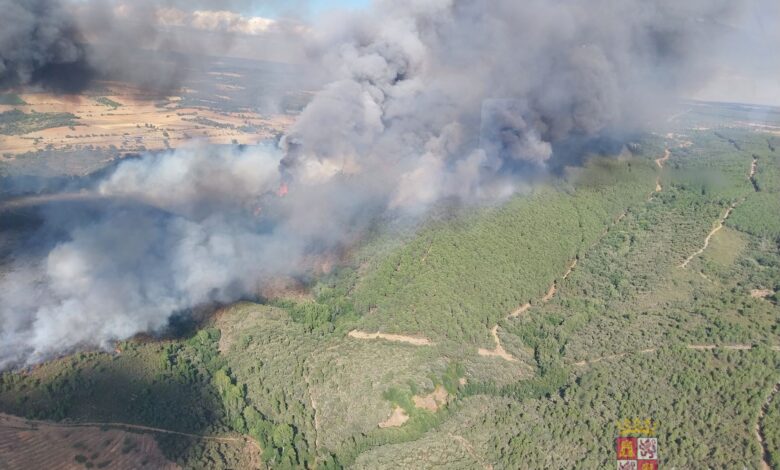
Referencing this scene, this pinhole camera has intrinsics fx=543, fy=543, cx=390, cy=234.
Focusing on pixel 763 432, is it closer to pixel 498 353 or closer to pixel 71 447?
pixel 498 353

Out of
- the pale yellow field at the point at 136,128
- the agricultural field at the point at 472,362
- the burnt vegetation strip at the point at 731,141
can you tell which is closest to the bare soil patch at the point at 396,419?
the agricultural field at the point at 472,362

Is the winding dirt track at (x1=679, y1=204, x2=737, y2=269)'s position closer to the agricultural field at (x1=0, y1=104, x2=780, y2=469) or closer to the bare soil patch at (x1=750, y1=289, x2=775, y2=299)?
the agricultural field at (x1=0, y1=104, x2=780, y2=469)

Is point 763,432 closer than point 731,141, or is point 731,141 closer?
point 763,432

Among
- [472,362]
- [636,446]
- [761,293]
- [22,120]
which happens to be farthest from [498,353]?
[22,120]

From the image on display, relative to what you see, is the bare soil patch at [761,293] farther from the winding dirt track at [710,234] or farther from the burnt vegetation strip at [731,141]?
the burnt vegetation strip at [731,141]

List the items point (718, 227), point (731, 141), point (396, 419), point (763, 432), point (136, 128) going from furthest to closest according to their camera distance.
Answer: point (731, 141) < point (136, 128) < point (718, 227) < point (396, 419) < point (763, 432)

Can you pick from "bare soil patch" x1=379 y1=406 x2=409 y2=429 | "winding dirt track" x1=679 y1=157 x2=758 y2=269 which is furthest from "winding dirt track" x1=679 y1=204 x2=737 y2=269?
"bare soil patch" x1=379 y1=406 x2=409 y2=429

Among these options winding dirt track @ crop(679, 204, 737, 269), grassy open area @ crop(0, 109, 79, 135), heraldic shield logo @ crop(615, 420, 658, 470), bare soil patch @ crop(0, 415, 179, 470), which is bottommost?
bare soil patch @ crop(0, 415, 179, 470)

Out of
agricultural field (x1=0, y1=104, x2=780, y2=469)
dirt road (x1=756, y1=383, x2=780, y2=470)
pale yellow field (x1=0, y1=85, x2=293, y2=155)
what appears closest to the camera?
dirt road (x1=756, y1=383, x2=780, y2=470)
